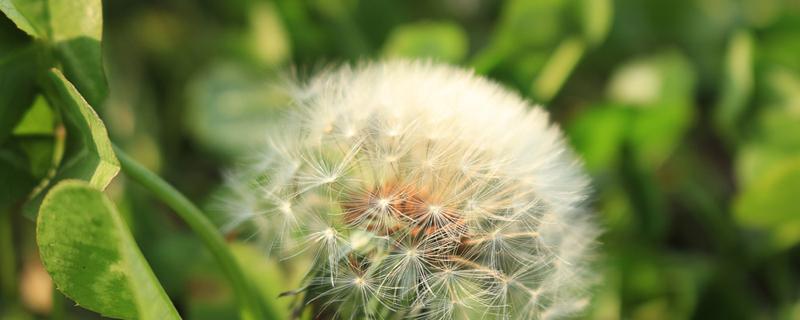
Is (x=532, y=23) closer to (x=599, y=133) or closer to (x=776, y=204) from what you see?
(x=599, y=133)

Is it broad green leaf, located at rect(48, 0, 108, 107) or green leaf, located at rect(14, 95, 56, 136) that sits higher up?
broad green leaf, located at rect(48, 0, 108, 107)

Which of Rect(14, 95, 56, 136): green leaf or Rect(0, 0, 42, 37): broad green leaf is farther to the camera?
Rect(14, 95, 56, 136): green leaf

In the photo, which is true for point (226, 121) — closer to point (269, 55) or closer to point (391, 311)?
point (269, 55)

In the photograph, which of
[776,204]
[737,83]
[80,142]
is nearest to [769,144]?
[737,83]

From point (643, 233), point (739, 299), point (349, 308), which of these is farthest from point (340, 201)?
point (739, 299)

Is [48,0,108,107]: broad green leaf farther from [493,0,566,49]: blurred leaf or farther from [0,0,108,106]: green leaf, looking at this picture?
[493,0,566,49]: blurred leaf

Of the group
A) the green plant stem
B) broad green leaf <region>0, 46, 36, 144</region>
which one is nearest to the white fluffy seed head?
the green plant stem
